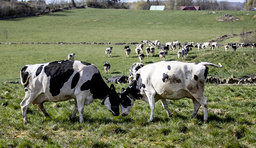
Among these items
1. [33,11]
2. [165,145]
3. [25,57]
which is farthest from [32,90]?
[33,11]

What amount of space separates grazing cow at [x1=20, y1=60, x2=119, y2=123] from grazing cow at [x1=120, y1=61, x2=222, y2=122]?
1.50m

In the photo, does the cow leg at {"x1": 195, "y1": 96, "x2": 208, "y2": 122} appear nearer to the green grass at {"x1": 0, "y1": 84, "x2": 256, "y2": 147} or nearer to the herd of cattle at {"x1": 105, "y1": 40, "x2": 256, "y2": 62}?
the green grass at {"x1": 0, "y1": 84, "x2": 256, "y2": 147}

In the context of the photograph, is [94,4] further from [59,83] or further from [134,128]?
[134,128]

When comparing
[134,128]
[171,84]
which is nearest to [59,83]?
[134,128]

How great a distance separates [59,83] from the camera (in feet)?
32.7

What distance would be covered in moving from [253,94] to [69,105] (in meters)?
8.92

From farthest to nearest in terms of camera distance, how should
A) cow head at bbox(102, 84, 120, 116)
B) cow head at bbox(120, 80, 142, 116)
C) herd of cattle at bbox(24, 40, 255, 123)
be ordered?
1. cow head at bbox(120, 80, 142, 116)
2. cow head at bbox(102, 84, 120, 116)
3. herd of cattle at bbox(24, 40, 255, 123)

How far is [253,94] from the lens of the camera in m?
14.2

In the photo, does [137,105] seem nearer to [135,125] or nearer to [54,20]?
[135,125]

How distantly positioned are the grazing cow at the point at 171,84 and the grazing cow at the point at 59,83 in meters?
1.50

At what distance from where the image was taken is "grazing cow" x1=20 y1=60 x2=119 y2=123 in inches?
392

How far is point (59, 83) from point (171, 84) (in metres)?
3.86

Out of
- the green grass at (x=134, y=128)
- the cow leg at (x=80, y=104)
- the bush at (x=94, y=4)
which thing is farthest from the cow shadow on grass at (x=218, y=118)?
the bush at (x=94, y=4)

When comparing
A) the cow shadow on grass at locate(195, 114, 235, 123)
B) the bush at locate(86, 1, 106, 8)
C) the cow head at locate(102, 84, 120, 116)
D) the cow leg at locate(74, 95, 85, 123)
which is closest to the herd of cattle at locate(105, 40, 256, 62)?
the cow head at locate(102, 84, 120, 116)
